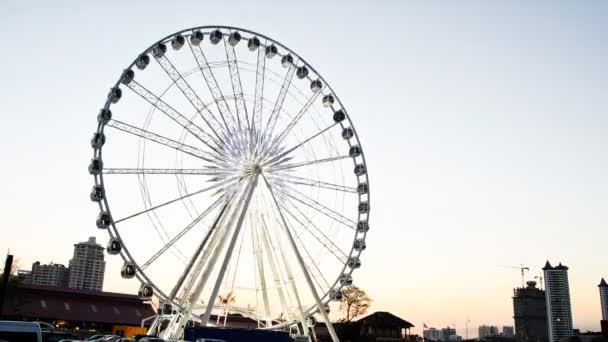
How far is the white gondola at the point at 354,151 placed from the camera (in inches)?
1898

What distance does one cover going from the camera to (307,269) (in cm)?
4147

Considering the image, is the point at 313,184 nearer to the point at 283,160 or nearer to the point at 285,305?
the point at 283,160

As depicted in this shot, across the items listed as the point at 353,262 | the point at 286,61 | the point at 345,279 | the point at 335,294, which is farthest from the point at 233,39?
the point at 335,294

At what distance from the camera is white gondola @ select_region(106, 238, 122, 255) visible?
3694 centimetres

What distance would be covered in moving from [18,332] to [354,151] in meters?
30.5

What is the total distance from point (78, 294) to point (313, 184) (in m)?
47.1

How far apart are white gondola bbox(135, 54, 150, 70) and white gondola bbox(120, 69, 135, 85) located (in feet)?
2.63

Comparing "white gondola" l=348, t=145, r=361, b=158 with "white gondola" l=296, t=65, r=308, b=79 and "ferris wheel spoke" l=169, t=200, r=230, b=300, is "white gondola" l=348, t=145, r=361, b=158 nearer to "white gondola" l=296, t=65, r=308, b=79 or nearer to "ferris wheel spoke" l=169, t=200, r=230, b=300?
"white gondola" l=296, t=65, r=308, b=79

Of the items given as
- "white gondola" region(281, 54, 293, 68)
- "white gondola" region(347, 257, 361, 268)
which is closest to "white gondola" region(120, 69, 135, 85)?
"white gondola" region(281, 54, 293, 68)

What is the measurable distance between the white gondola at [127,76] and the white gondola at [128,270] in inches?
484

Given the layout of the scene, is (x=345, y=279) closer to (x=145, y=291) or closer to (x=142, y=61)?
(x=145, y=291)

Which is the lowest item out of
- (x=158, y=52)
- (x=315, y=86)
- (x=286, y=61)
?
(x=158, y=52)

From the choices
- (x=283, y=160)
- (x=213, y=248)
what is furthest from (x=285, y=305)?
(x=283, y=160)

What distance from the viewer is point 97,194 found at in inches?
1483
